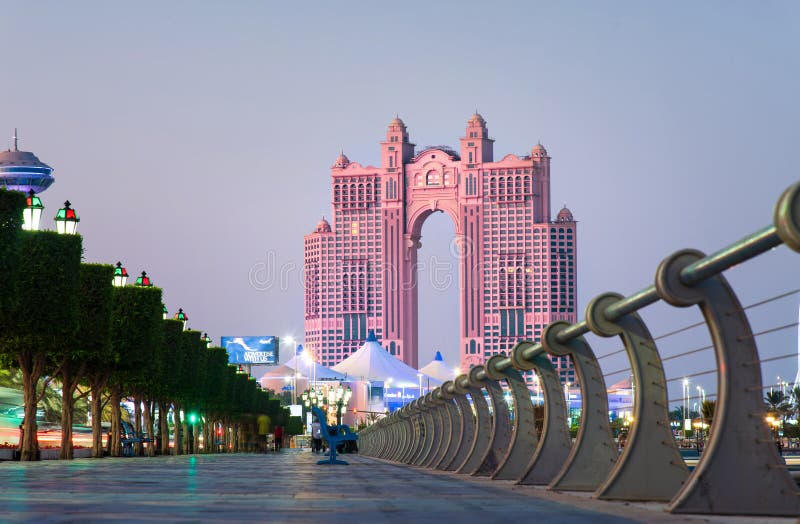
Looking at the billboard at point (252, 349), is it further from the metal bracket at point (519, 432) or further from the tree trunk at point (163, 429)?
the metal bracket at point (519, 432)

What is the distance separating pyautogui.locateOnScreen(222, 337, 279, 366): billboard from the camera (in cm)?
18738

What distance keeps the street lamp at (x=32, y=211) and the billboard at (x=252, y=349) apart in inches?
5935

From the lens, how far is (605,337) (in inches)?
458

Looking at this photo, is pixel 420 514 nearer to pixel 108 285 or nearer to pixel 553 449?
pixel 553 449

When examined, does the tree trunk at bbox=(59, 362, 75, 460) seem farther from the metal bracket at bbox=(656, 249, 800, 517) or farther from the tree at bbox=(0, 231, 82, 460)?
the metal bracket at bbox=(656, 249, 800, 517)

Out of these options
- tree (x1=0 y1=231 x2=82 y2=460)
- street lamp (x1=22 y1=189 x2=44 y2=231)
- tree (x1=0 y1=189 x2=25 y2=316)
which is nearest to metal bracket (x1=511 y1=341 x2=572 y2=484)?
tree (x1=0 y1=189 x2=25 y2=316)

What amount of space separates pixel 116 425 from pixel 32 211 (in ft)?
72.0

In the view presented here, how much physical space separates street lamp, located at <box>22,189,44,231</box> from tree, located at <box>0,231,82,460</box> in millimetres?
2076

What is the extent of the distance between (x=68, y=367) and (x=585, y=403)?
38.0 meters

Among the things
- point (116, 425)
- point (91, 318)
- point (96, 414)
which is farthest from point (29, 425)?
point (116, 425)

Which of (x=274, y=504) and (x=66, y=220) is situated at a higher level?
(x=66, y=220)

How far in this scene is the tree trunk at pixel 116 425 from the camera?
54156mm

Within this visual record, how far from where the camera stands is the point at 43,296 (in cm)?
3909

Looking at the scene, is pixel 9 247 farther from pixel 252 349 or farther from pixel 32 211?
pixel 252 349
